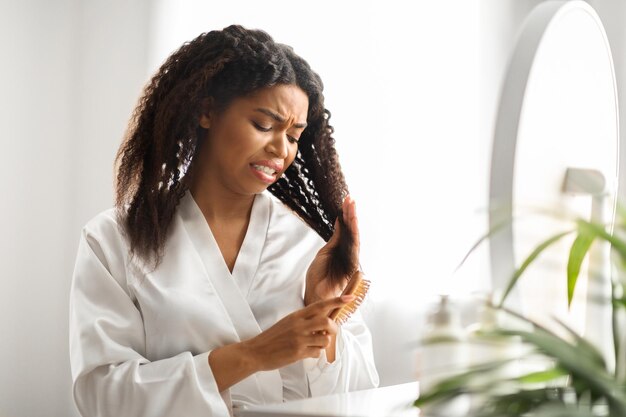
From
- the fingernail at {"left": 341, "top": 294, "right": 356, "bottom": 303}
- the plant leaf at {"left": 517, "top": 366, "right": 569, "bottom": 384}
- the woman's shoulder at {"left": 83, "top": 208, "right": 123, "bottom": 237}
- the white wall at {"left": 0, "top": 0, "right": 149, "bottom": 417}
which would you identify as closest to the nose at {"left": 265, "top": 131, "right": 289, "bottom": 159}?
the woman's shoulder at {"left": 83, "top": 208, "right": 123, "bottom": 237}

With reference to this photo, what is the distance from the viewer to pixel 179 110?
1.76 metres

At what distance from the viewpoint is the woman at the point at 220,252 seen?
153 cm

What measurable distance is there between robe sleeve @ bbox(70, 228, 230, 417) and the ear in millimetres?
305

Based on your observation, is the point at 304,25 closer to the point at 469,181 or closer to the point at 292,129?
the point at 469,181

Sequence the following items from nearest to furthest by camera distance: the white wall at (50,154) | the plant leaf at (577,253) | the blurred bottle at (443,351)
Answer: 1. the plant leaf at (577,253)
2. the blurred bottle at (443,351)
3. the white wall at (50,154)

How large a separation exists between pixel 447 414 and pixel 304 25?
7.86ft

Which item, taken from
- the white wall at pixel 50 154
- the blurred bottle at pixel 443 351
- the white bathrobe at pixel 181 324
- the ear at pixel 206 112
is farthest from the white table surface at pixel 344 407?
the white wall at pixel 50 154

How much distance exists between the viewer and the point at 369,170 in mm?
3090

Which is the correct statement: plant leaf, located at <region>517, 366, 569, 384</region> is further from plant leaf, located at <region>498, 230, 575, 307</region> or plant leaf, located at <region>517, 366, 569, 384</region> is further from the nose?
the nose

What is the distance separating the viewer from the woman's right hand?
1.46m

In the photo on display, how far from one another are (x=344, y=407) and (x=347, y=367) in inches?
25.9

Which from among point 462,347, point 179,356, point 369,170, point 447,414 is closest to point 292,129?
point 179,356

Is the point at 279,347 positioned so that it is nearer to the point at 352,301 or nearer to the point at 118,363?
the point at 352,301

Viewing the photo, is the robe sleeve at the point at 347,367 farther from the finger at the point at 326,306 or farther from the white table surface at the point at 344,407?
the white table surface at the point at 344,407
